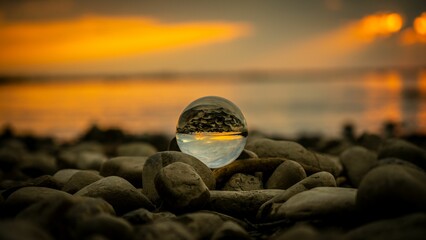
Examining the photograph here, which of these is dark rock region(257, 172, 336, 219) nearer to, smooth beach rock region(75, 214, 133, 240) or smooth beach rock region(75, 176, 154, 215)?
smooth beach rock region(75, 176, 154, 215)

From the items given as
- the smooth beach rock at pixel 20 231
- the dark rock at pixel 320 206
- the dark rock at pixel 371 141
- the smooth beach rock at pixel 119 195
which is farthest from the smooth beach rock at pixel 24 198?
the dark rock at pixel 371 141

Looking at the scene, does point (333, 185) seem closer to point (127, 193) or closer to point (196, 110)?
point (196, 110)

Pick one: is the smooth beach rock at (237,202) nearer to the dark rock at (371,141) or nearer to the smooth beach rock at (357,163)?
the smooth beach rock at (357,163)

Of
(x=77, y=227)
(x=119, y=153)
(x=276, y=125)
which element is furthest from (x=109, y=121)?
(x=77, y=227)

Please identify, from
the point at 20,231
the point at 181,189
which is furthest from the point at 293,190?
the point at 20,231

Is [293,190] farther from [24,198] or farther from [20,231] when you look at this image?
[20,231]
